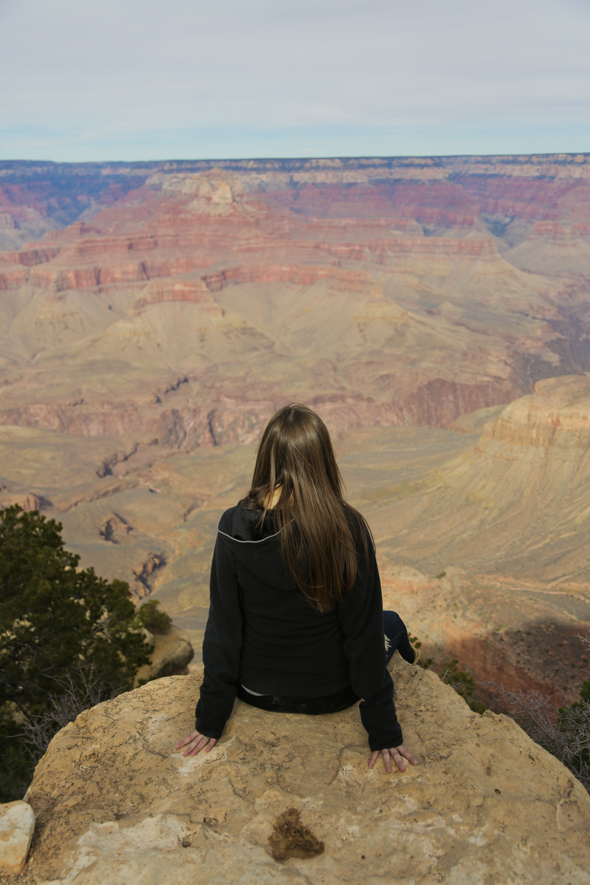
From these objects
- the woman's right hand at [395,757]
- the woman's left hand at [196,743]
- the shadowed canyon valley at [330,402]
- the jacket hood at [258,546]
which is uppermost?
the jacket hood at [258,546]

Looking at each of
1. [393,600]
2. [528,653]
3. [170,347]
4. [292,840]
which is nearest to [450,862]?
[292,840]

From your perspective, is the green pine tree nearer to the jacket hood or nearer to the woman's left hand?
the woman's left hand

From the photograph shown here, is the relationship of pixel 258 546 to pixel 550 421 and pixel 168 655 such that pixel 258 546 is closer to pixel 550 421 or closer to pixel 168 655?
pixel 168 655

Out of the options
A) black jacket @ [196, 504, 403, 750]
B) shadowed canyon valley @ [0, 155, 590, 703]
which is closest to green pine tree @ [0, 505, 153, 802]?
black jacket @ [196, 504, 403, 750]

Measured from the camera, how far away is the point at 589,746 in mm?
7332

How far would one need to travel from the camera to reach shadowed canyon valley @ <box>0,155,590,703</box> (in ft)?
89.0

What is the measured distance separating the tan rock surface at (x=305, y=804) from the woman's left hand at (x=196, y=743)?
62 mm

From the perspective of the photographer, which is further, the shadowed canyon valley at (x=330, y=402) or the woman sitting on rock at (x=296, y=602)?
the shadowed canyon valley at (x=330, y=402)

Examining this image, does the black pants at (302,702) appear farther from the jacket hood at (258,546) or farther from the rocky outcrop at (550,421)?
the rocky outcrop at (550,421)

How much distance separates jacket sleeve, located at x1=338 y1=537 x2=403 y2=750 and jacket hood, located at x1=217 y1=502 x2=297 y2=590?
51 cm

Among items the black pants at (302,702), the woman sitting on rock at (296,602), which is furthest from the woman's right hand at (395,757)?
the black pants at (302,702)

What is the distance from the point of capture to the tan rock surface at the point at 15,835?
3.40 meters

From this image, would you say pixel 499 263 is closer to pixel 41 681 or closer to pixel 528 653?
pixel 528 653

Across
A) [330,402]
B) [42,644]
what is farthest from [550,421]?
[330,402]
